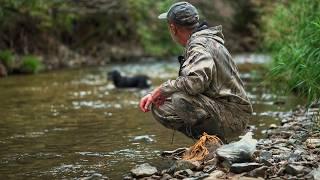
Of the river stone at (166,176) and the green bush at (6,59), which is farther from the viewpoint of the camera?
the green bush at (6,59)

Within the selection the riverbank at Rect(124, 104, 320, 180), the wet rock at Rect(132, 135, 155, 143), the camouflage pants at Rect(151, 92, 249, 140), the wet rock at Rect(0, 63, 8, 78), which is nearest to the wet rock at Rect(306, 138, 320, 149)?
the riverbank at Rect(124, 104, 320, 180)

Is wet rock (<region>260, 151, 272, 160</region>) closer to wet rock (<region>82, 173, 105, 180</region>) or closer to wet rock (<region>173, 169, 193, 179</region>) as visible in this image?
wet rock (<region>173, 169, 193, 179</region>)

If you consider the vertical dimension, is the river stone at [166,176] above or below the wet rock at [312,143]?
below

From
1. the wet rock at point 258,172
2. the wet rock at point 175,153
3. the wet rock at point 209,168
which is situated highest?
the wet rock at point 258,172

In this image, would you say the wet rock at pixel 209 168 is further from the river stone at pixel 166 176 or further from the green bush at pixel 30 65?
the green bush at pixel 30 65

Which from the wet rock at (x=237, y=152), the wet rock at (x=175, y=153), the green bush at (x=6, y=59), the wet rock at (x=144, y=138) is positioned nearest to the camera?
the wet rock at (x=237, y=152)

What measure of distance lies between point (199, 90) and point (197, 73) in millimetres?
169

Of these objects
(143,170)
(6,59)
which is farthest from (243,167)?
(6,59)

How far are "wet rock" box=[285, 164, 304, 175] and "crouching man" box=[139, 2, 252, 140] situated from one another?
1.04m

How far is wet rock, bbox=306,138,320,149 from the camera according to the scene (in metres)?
5.31

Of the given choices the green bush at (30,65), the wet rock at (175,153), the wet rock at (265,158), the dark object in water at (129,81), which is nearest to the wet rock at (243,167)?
the wet rock at (265,158)

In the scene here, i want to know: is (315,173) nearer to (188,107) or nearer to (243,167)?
(243,167)

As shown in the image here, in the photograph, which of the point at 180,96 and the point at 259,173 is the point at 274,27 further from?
the point at 259,173

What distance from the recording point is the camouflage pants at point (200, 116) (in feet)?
17.1
